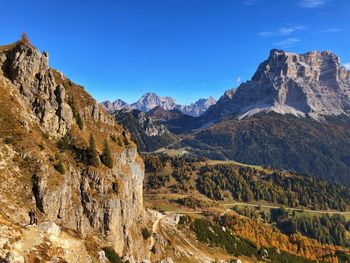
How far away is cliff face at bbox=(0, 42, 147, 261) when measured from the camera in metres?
75.9

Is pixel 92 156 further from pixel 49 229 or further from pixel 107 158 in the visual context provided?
pixel 49 229

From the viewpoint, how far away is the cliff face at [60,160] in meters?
75.9

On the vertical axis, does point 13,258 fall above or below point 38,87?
below

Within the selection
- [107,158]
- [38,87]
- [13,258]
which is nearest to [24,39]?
[38,87]

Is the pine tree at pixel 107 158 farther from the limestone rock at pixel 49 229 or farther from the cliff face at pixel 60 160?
the limestone rock at pixel 49 229

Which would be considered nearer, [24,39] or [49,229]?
[49,229]

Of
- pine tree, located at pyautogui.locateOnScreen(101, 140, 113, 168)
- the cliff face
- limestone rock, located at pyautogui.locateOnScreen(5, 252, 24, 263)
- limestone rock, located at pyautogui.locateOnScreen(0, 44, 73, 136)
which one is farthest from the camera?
pine tree, located at pyautogui.locateOnScreen(101, 140, 113, 168)

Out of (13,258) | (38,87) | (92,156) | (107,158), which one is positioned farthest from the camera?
(107,158)

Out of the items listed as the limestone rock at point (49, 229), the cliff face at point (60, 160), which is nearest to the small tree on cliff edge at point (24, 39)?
the cliff face at point (60, 160)

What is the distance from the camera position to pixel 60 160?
8669 centimetres

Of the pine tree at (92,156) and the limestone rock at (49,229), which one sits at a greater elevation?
the pine tree at (92,156)

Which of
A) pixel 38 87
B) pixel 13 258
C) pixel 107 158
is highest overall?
pixel 38 87

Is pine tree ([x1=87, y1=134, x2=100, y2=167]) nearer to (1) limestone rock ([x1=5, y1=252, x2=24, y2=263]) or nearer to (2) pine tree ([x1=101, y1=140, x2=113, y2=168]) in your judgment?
(2) pine tree ([x1=101, y1=140, x2=113, y2=168])

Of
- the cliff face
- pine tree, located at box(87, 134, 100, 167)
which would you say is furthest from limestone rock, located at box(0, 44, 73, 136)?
pine tree, located at box(87, 134, 100, 167)
